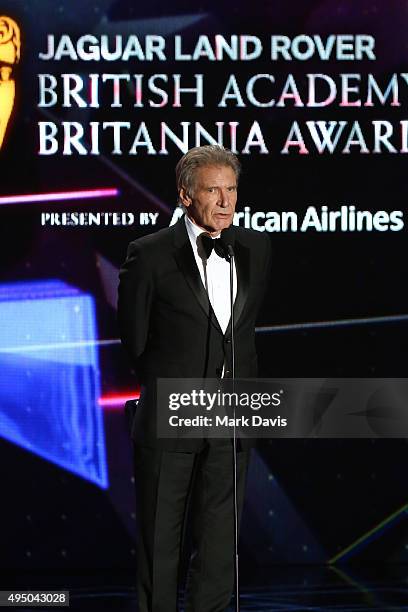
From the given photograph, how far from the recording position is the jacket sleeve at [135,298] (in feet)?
10.5

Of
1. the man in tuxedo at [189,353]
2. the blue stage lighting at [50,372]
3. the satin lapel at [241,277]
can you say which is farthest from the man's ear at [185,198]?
the blue stage lighting at [50,372]

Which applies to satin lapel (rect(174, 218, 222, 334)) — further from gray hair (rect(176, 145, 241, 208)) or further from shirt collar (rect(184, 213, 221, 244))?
gray hair (rect(176, 145, 241, 208))

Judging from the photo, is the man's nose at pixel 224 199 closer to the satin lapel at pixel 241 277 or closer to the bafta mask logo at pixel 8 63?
the satin lapel at pixel 241 277

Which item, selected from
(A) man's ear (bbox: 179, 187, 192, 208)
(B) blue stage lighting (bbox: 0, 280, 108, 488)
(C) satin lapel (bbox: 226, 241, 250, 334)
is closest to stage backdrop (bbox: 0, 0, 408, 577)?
(B) blue stage lighting (bbox: 0, 280, 108, 488)

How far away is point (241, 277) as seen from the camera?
323 cm

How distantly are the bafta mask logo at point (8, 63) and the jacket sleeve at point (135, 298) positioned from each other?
187 centimetres

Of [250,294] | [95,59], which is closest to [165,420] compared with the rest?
[250,294]

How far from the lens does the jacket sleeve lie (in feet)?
10.5

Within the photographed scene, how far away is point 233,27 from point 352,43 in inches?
19.7

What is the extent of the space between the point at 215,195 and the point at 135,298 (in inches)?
14.4

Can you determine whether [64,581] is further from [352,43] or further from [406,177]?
[352,43]

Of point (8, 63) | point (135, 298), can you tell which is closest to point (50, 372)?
point (8, 63)

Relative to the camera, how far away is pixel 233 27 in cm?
488

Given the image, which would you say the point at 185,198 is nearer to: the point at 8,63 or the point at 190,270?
the point at 190,270
